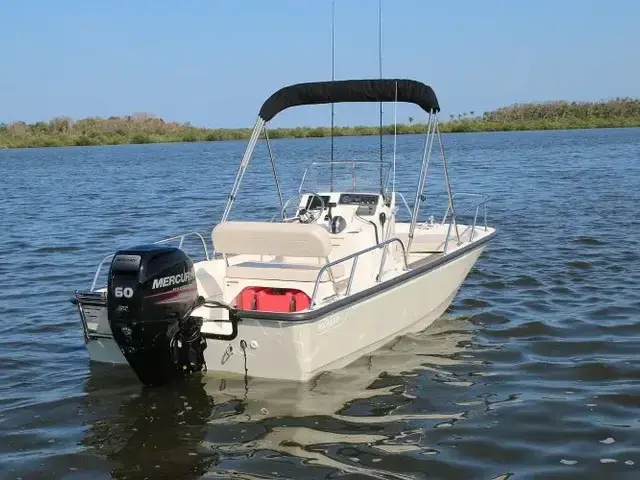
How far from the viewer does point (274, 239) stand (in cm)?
741

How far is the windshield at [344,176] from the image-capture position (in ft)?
32.6

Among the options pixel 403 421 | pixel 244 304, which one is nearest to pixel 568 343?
pixel 403 421

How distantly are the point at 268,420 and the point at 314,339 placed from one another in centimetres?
84

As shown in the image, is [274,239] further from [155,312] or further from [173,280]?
[155,312]

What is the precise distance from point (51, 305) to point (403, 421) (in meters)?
5.95

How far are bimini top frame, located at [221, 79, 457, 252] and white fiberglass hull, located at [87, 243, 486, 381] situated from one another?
2.53 ft

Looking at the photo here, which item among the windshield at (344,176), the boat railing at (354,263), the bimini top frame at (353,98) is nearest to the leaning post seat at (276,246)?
the boat railing at (354,263)

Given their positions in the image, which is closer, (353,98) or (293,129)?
(353,98)

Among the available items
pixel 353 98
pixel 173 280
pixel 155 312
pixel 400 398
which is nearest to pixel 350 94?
pixel 353 98

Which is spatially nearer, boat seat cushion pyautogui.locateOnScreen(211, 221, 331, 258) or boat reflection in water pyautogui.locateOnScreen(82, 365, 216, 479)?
boat reflection in water pyautogui.locateOnScreen(82, 365, 216, 479)

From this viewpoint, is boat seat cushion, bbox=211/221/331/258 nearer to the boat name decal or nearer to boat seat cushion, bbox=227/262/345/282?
boat seat cushion, bbox=227/262/345/282

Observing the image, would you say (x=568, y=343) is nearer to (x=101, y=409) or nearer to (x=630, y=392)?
(x=630, y=392)

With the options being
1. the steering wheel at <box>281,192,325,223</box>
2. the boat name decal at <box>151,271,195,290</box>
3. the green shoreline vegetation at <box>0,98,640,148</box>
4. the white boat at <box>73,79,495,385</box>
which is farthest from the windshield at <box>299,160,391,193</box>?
the green shoreline vegetation at <box>0,98,640,148</box>

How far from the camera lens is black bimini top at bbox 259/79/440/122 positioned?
351 inches
